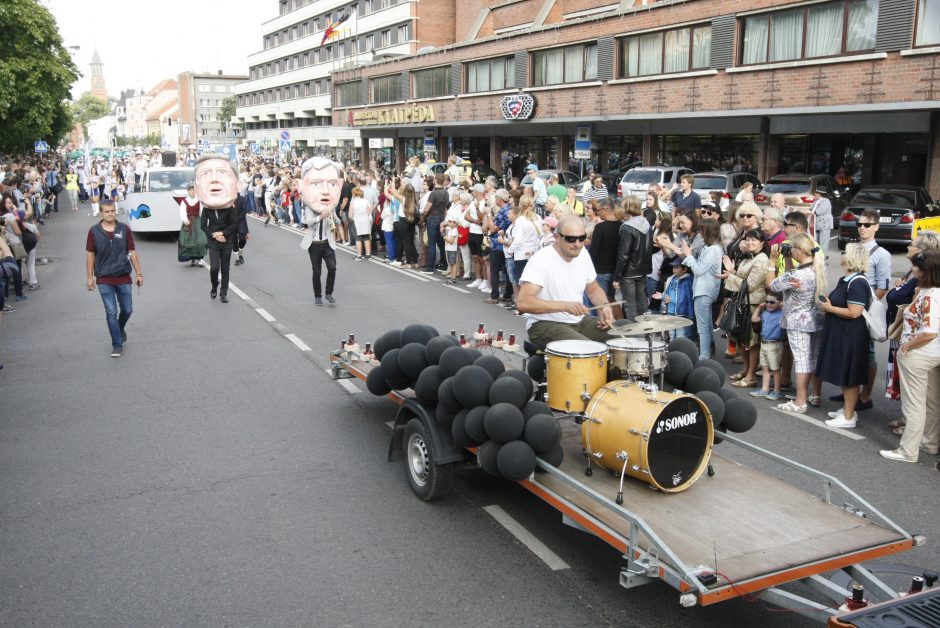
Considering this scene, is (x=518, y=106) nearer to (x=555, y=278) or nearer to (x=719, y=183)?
(x=719, y=183)

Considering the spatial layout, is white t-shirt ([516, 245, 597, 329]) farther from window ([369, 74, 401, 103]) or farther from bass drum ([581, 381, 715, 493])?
window ([369, 74, 401, 103])

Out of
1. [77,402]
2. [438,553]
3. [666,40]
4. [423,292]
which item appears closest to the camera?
[438,553]

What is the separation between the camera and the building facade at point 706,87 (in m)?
23.1

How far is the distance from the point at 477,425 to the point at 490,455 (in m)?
0.21

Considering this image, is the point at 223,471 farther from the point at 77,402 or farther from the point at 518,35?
the point at 518,35

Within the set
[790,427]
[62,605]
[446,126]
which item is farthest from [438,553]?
[446,126]

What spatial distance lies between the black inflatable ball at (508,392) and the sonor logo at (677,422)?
0.90 metres

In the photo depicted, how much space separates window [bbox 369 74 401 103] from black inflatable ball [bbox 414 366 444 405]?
154ft

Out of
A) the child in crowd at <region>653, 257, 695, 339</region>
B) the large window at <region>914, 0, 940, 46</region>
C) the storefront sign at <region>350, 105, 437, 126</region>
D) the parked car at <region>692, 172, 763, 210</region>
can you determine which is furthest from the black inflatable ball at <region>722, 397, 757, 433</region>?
the storefront sign at <region>350, 105, 437, 126</region>

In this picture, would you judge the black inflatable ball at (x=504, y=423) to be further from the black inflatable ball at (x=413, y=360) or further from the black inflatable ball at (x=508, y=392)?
the black inflatable ball at (x=413, y=360)

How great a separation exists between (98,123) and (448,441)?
19287 centimetres

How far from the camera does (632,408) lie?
4848 mm

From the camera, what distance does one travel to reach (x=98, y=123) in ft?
579

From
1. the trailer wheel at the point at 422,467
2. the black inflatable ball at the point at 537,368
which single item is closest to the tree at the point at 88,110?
the trailer wheel at the point at 422,467
